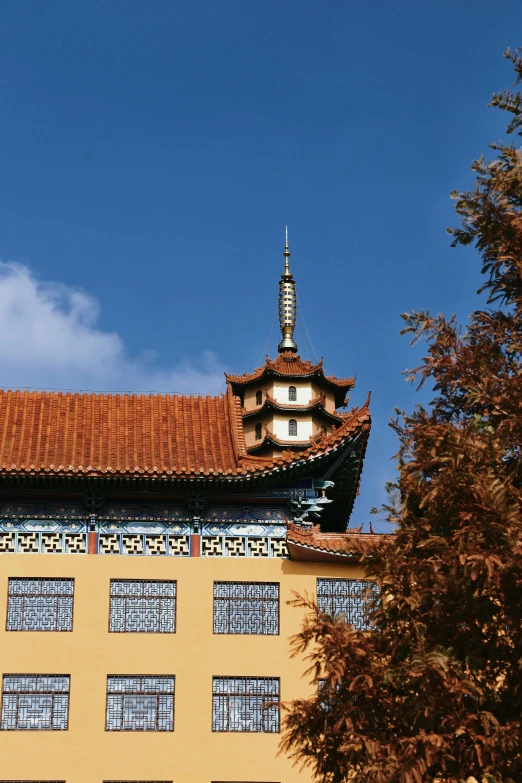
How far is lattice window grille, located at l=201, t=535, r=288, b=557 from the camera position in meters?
19.9

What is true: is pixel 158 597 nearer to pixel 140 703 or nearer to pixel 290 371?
pixel 140 703

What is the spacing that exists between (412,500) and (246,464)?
8.07 metres

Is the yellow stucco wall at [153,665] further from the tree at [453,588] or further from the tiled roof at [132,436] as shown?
the tree at [453,588]

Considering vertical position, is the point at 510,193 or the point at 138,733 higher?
the point at 510,193

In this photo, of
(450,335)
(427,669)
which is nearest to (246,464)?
(450,335)

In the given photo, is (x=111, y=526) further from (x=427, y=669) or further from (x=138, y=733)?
(x=427, y=669)

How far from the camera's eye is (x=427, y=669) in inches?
424

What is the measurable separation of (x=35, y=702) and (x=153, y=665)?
187 cm

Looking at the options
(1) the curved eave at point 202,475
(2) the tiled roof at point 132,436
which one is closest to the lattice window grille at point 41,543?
(1) the curved eave at point 202,475

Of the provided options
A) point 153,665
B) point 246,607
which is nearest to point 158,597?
point 153,665

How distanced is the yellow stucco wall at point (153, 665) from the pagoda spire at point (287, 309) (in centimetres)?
2300

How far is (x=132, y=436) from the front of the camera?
2112 cm

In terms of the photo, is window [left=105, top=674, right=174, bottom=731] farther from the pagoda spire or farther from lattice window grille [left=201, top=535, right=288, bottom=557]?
the pagoda spire

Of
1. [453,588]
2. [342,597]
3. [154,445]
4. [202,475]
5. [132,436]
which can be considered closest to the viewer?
[453,588]
